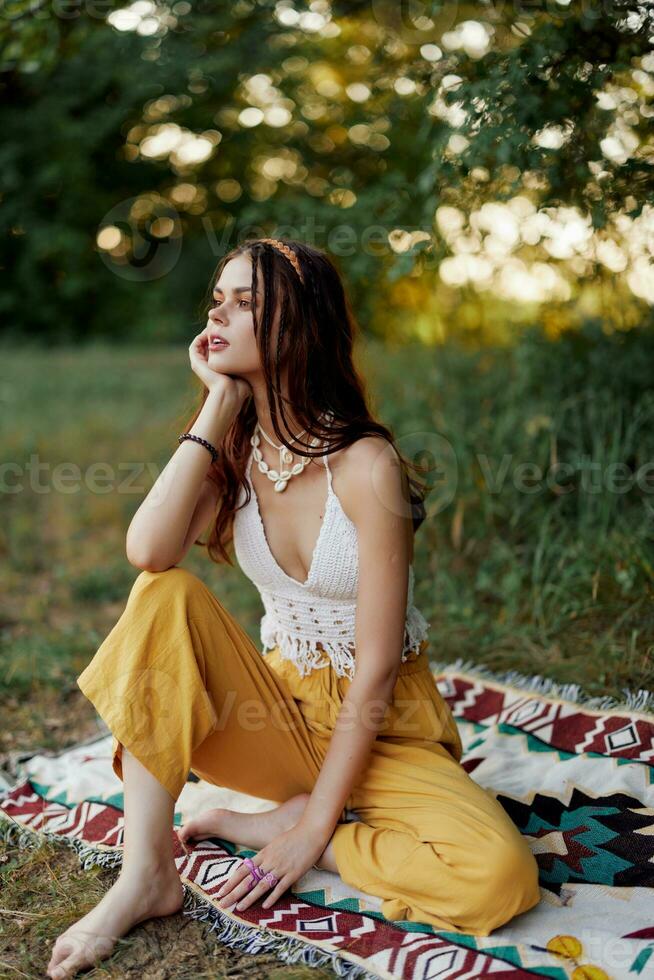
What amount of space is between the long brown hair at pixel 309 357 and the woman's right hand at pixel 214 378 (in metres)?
0.06

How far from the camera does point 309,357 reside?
191 cm

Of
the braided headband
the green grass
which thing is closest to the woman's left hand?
the green grass

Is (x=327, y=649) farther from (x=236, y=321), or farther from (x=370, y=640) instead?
(x=236, y=321)

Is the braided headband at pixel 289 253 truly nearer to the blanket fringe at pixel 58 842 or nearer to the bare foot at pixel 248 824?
the bare foot at pixel 248 824

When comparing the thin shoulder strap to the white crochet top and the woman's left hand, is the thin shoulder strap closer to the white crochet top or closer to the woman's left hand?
the white crochet top

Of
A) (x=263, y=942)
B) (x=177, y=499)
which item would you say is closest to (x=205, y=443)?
(x=177, y=499)

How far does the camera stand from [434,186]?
286cm

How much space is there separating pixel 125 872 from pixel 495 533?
2.08 m

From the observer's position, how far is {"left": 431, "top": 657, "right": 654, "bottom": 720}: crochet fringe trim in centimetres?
246

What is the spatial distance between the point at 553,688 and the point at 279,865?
1.19 metres

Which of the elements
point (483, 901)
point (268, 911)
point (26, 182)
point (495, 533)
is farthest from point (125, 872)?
point (26, 182)

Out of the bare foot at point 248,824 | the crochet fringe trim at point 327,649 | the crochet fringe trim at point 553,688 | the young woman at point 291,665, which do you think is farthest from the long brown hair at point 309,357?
the crochet fringe trim at point 553,688

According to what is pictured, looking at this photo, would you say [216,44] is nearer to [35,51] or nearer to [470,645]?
[35,51]

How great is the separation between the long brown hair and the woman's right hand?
0.06 meters
